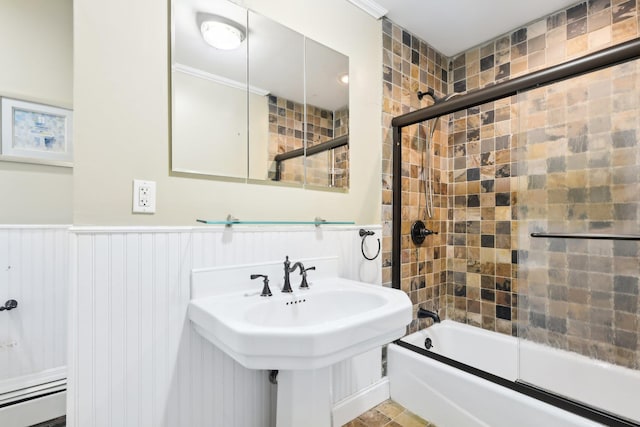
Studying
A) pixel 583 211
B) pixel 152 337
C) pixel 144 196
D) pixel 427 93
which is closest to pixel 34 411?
pixel 152 337

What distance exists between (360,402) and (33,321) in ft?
5.64

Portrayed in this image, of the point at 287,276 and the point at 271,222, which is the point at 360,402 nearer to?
the point at 287,276

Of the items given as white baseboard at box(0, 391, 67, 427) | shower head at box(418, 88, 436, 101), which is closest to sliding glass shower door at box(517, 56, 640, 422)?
shower head at box(418, 88, 436, 101)

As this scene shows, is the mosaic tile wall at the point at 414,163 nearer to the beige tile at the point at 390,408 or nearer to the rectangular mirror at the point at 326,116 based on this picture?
the rectangular mirror at the point at 326,116

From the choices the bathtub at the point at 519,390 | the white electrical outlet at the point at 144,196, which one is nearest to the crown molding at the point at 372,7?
the white electrical outlet at the point at 144,196

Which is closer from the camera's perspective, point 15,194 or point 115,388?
point 115,388

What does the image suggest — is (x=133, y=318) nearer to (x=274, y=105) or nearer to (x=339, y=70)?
(x=274, y=105)

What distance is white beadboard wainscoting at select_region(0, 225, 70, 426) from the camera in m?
1.33

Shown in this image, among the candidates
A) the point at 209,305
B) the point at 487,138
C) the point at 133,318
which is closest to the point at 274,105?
the point at 209,305

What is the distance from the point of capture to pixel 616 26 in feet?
5.63

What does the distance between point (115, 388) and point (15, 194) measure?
101 centimetres

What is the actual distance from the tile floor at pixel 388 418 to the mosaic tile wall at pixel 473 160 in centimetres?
55

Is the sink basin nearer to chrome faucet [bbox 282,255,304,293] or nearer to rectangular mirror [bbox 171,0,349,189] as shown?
chrome faucet [bbox 282,255,304,293]

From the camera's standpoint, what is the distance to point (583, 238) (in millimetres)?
1492
